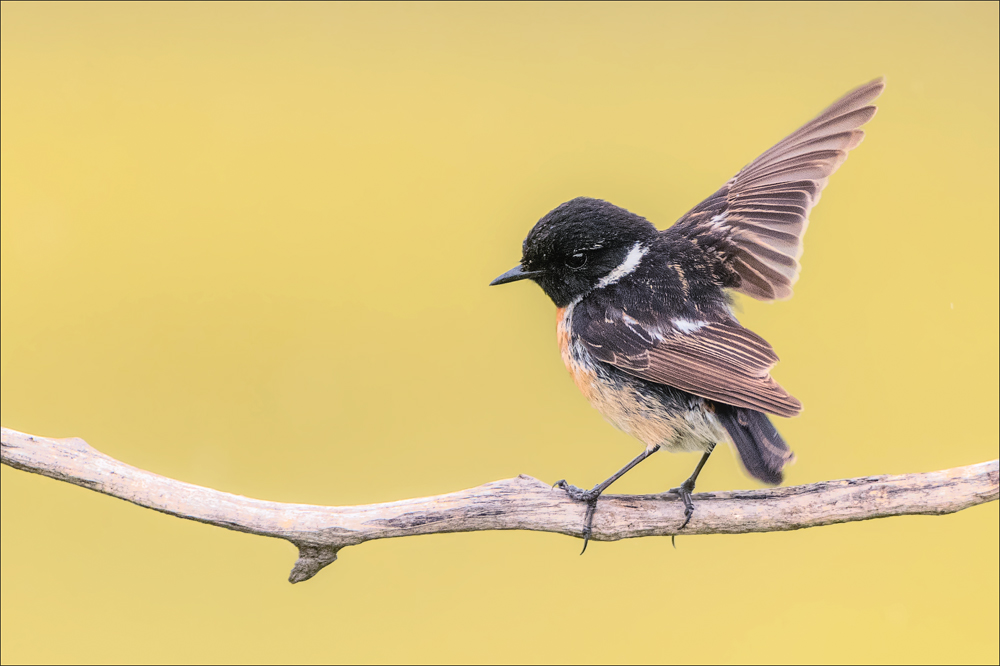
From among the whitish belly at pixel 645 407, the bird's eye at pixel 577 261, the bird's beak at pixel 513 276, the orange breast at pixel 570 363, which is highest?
the bird's eye at pixel 577 261

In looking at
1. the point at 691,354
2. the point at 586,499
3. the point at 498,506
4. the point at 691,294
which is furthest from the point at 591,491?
the point at 691,294

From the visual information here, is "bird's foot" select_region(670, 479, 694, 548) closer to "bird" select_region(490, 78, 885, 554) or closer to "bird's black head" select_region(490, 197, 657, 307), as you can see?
"bird" select_region(490, 78, 885, 554)

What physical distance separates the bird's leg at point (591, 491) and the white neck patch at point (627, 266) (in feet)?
1.88

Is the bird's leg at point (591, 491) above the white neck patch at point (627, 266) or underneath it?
underneath

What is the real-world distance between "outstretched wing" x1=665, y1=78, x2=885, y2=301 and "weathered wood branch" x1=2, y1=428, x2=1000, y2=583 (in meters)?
0.77

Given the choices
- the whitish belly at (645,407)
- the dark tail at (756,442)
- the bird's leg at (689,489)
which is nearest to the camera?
the dark tail at (756,442)

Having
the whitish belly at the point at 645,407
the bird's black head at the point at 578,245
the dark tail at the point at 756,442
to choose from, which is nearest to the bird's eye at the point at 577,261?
the bird's black head at the point at 578,245

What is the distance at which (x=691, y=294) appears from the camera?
2768 millimetres

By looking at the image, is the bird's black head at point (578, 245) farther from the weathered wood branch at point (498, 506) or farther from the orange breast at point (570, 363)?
the weathered wood branch at point (498, 506)

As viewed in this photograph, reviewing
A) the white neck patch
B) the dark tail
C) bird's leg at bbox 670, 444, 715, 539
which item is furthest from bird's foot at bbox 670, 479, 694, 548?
the white neck patch

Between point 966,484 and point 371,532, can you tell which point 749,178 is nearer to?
point 966,484

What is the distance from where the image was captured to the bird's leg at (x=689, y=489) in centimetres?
264

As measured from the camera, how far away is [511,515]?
101 inches

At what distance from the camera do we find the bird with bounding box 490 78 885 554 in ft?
7.97
